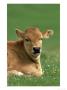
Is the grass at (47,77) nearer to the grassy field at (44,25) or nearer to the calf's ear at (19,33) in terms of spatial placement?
the grassy field at (44,25)

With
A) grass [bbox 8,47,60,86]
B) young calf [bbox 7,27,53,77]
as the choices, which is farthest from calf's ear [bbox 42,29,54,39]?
grass [bbox 8,47,60,86]

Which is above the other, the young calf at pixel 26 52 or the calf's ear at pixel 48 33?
the calf's ear at pixel 48 33

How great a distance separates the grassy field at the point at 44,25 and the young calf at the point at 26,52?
0.03 m

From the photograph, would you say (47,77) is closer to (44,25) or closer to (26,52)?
(26,52)

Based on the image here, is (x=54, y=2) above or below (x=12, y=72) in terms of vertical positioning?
above

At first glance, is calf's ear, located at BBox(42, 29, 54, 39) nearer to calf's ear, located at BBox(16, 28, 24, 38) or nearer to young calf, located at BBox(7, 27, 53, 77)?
young calf, located at BBox(7, 27, 53, 77)

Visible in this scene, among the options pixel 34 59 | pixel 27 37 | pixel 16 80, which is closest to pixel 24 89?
pixel 16 80

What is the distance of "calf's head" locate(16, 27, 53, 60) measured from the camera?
2.02m

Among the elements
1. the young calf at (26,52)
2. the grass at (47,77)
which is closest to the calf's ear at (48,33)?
the young calf at (26,52)

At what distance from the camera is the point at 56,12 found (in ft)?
6.68

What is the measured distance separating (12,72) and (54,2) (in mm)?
547

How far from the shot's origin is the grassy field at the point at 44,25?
2.02 m

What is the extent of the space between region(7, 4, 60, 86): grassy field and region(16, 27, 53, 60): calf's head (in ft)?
0.09
